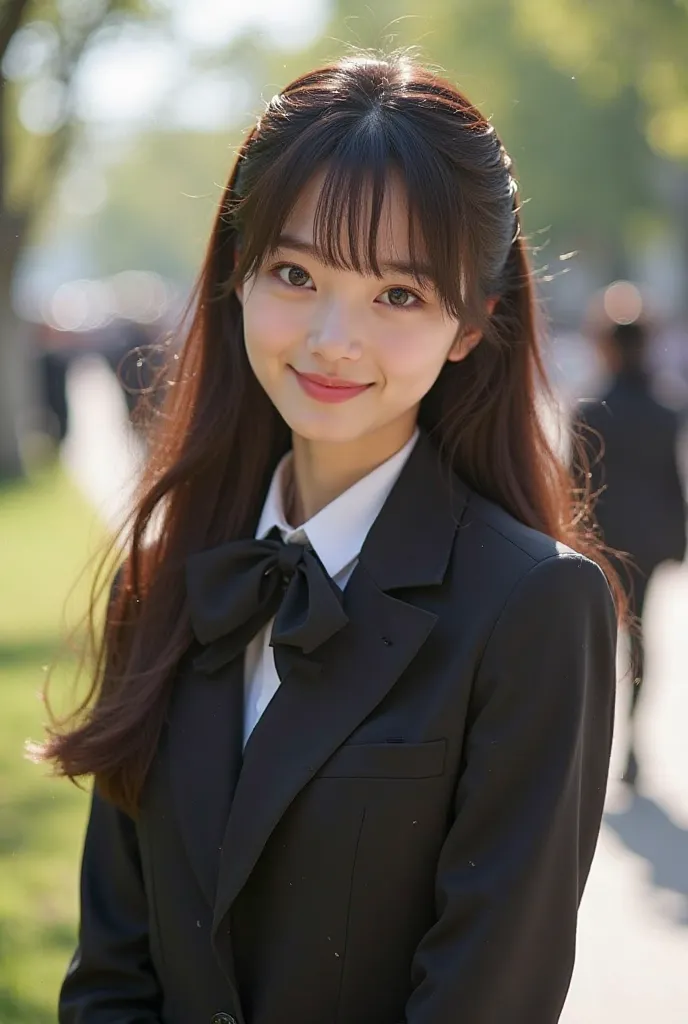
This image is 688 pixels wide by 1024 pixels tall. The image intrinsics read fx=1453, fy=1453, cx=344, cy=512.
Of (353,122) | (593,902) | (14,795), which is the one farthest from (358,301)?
(14,795)

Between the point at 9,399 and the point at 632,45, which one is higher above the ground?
the point at 632,45

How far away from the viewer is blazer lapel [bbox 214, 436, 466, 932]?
213 cm

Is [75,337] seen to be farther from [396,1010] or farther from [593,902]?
[396,1010]

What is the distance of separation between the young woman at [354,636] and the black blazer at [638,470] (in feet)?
13.6

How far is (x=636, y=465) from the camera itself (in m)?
6.65

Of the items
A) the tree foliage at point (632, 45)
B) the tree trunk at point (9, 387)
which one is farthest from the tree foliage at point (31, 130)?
the tree foliage at point (632, 45)

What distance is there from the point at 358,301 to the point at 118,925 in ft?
3.67

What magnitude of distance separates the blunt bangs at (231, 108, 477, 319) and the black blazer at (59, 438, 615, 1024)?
0.38 meters

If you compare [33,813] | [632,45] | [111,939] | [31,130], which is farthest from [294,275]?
[31,130]

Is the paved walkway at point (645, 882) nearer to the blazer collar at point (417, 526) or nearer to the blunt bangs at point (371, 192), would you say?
the blazer collar at point (417, 526)

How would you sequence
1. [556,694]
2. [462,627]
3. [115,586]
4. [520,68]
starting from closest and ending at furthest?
1. [556,694]
2. [462,627]
3. [115,586]
4. [520,68]

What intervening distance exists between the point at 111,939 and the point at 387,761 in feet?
2.21

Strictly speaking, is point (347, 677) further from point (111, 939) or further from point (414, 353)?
point (111, 939)

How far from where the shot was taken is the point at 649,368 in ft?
22.6
